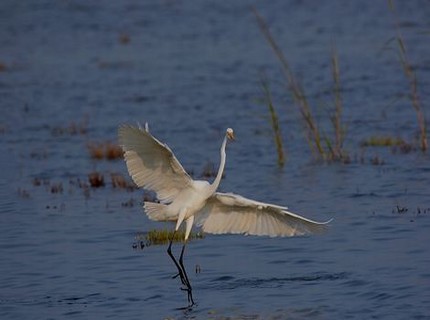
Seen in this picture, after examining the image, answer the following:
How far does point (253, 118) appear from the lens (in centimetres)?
1983

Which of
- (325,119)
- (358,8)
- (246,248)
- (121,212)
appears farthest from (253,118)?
(358,8)

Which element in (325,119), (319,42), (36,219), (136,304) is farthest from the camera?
(319,42)

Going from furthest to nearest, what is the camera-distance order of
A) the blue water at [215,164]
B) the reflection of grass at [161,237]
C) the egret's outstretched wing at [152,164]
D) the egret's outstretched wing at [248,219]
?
the reflection of grass at [161,237] < the egret's outstretched wing at [248,219] < the blue water at [215,164] < the egret's outstretched wing at [152,164]

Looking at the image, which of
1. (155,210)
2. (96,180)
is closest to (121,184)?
(96,180)

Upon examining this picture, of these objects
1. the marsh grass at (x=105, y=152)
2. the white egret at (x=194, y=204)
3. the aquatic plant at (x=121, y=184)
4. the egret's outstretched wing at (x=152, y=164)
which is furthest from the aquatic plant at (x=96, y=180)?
the egret's outstretched wing at (x=152, y=164)

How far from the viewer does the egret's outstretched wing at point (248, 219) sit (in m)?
10.5

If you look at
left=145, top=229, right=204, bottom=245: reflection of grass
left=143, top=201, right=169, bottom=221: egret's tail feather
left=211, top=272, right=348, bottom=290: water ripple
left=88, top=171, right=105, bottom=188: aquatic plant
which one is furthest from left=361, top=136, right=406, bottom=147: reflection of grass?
left=143, top=201, right=169, bottom=221: egret's tail feather

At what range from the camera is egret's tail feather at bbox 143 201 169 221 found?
34.7 ft

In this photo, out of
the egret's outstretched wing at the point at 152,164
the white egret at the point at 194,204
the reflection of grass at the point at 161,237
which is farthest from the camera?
the reflection of grass at the point at 161,237

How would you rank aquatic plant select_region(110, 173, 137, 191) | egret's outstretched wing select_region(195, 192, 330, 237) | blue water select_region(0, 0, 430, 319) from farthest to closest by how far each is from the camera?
aquatic plant select_region(110, 173, 137, 191) < egret's outstretched wing select_region(195, 192, 330, 237) < blue water select_region(0, 0, 430, 319)

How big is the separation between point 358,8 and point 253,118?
1392 cm

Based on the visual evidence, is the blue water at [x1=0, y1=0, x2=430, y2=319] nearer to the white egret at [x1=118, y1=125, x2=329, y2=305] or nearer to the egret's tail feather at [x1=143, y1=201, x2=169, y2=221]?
the white egret at [x1=118, y1=125, x2=329, y2=305]

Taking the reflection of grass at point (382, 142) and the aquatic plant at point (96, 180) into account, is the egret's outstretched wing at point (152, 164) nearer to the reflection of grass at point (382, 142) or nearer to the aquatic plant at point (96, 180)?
the aquatic plant at point (96, 180)

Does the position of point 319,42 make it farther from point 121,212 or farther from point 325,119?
point 121,212
